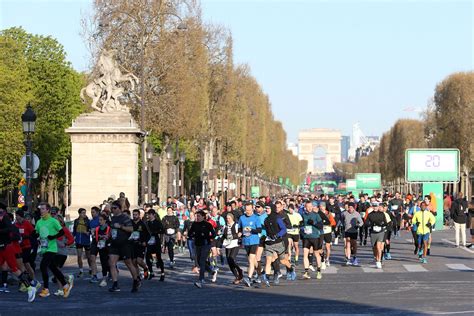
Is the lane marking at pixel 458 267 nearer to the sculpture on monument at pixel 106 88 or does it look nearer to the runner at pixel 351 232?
the runner at pixel 351 232

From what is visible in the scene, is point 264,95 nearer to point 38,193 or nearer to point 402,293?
point 38,193

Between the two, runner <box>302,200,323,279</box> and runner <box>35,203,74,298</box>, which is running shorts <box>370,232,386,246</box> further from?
runner <box>35,203,74,298</box>

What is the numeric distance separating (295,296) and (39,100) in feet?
190

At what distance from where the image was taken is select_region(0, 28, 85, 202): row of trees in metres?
72.6

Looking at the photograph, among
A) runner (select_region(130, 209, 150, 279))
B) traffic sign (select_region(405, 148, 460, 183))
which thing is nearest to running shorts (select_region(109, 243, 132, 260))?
runner (select_region(130, 209, 150, 279))

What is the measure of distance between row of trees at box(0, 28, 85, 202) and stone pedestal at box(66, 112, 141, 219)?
23.0 metres

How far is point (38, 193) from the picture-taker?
93.5 m

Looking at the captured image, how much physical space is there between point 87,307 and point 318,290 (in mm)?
5675

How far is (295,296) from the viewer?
24656mm

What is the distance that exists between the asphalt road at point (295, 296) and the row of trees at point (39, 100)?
40.1 m

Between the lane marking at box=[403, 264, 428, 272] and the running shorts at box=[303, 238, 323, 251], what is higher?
the running shorts at box=[303, 238, 323, 251]

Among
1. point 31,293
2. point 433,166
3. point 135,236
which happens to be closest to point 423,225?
point 135,236

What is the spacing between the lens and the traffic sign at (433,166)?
2527 inches

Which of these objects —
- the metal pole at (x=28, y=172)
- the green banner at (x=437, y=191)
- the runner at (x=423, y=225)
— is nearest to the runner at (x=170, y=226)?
the metal pole at (x=28, y=172)
